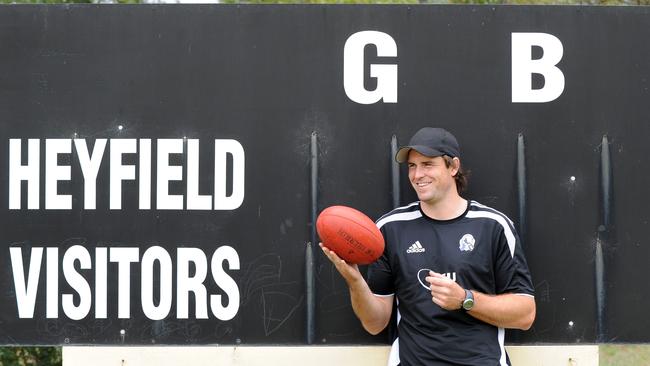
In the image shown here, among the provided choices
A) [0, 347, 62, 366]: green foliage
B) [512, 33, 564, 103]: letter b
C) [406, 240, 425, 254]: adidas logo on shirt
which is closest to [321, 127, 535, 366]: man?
[406, 240, 425, 254]: adidas logo on shirt

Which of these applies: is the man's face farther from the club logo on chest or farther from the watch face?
the watch face

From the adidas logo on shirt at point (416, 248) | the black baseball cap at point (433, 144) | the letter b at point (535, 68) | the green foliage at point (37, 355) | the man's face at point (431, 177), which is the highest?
the letter b at point (535, 68)

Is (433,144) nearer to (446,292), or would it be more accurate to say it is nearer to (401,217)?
(401,217)

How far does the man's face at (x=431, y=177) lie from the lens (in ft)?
15.1

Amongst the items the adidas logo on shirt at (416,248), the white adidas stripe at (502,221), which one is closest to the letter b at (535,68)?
the white adidas stripe at (502,221)

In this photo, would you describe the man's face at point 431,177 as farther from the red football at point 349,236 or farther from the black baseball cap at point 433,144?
the red football at point 349,236

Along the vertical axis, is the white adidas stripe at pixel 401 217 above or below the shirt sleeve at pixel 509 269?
above

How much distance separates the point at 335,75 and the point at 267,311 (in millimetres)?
1263

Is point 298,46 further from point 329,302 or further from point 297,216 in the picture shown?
point 329,302

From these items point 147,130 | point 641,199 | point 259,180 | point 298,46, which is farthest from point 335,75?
point 641,199

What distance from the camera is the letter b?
16.6ft

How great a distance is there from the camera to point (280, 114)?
510cm

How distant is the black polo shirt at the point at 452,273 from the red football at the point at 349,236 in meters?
0.25

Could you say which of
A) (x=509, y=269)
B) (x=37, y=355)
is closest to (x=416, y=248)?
(x=509, y=269)
